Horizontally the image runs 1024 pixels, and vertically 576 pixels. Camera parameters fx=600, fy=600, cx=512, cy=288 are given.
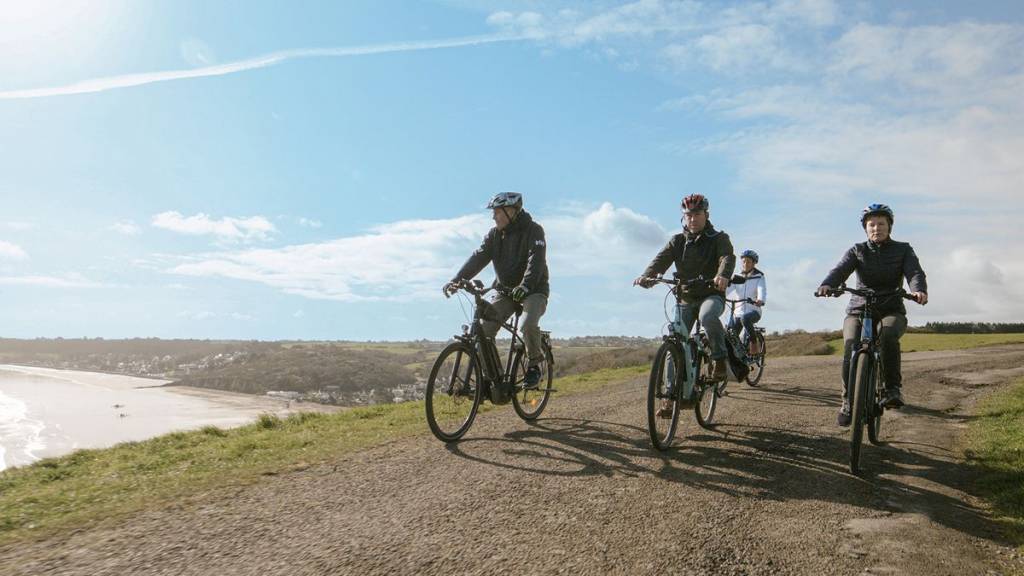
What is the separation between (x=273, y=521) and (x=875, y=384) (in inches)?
253

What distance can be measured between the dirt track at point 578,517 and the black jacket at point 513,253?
6.81 feet

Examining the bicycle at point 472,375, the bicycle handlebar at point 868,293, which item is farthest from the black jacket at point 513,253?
the bicycle handlebar at point 868,293

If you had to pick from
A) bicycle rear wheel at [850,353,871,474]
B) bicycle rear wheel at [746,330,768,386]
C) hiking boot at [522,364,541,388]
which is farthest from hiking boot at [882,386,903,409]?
bicycle rear wheel at [746,330,768,386]

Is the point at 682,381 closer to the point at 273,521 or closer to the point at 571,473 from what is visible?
the point at 571,473

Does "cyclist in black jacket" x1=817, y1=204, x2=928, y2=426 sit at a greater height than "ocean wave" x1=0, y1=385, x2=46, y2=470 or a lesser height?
greater

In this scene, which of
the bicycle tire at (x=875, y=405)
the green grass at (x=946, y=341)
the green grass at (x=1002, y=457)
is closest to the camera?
the green grass at (x=1002, y=457)

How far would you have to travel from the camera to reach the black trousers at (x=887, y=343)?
677cm

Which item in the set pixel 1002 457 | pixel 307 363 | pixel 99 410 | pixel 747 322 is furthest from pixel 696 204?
pixel 307 363

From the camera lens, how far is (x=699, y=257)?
7.54 metres

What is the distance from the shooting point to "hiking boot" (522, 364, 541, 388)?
8.21 m

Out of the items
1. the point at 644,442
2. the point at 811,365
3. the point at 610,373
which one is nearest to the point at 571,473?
the point at 644,442

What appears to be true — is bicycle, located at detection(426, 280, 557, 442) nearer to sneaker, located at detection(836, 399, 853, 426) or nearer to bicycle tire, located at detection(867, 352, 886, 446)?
sneaker, located at detection(836, 399, 853, 426)

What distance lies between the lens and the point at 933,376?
14867mm

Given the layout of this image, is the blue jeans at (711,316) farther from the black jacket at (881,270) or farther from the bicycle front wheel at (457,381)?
the bicycle front wheel at (457,381)
